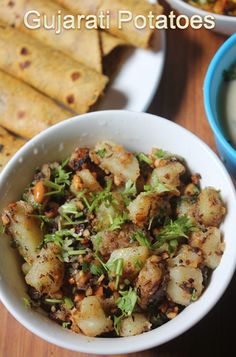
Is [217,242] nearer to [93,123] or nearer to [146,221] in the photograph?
[146,221]

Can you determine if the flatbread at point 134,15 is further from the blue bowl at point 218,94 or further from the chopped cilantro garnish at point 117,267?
the chopped cilantro garnish at point 117,267

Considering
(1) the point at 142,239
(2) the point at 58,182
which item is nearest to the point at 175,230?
(1) the point at 142,239

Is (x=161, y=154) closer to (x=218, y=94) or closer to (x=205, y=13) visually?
(x=218, y=94)

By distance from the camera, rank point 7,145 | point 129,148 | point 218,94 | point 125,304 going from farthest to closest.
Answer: point 7,145 < point 218,94 < point 129,148 < point 125,304

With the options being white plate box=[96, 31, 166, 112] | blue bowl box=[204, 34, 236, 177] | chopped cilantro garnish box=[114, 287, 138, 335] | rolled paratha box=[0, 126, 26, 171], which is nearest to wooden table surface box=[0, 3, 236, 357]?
white plate box=[96, 31, 166, 112]

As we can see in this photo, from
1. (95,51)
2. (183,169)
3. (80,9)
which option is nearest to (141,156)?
(183,169)

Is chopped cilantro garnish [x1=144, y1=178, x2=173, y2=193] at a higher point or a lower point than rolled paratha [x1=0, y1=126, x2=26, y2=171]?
higher

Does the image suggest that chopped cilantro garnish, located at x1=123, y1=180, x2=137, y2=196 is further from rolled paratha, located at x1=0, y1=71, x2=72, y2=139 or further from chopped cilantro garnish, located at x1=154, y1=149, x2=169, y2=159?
rolled paratha, located at x1=0, y1=71, x2=72, y2=139
